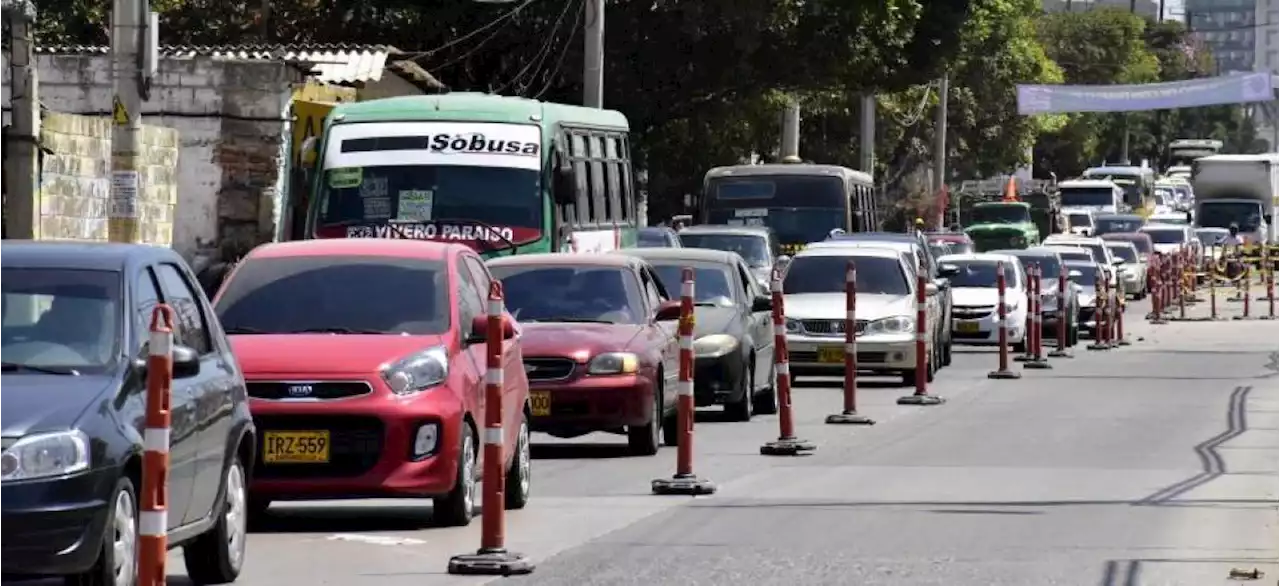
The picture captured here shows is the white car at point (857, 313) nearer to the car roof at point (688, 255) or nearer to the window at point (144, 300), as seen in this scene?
the car roof at point (688, 255)

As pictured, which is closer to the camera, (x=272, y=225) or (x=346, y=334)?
(x=346, y=334)

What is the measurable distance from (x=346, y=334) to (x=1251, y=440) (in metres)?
9.60

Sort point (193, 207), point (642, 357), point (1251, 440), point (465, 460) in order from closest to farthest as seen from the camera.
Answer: point (465, 460), point (642, 357), point (1251, 440), point (193, 207)

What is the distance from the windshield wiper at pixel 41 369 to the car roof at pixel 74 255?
2.12ft

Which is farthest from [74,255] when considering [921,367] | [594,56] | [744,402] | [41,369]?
[594,56]

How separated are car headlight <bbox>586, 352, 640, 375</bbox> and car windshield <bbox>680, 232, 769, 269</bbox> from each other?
702 inches

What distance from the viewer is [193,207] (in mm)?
36500

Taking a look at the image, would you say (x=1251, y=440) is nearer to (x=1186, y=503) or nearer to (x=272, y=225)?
(x=1186, y=503)

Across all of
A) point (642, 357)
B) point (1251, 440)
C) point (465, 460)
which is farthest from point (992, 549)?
point (1251, 440)

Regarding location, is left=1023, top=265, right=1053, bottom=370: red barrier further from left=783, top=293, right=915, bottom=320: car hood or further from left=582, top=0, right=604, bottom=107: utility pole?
left=582, top=0, right=604, bottom=107: utility pole

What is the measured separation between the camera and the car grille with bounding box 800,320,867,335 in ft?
99.2

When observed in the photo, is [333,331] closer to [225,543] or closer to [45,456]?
[225,543]

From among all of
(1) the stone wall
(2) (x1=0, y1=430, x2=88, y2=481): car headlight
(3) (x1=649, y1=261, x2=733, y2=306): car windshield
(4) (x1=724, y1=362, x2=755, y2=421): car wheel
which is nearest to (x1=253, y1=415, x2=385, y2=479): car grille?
(2) (x1=0, y1=430, x2=88, y2=481): car headlight

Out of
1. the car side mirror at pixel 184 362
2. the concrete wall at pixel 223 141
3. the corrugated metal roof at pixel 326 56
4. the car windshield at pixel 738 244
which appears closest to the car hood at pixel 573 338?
the car side mirror at pixel 184 362
